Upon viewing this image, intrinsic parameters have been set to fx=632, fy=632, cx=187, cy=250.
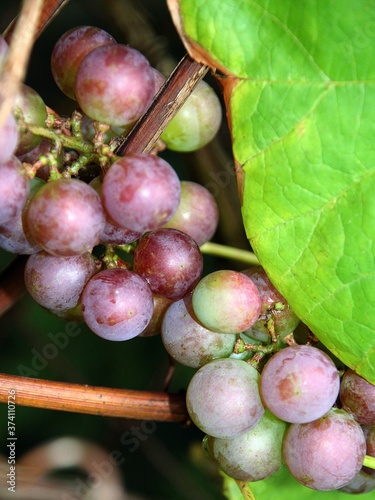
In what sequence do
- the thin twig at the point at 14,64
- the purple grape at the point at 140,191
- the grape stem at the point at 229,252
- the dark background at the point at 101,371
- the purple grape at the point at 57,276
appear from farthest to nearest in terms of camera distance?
the dark background at the point at 101,371, the grape stem at the point at 229,252, the purple grape at the point at 57,276, the purple grape at the point at 140,191, the thin twig at the point at 14,64

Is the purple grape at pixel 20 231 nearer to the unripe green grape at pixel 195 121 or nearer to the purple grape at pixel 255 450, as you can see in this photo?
the unripe green grape at pixel 195 121

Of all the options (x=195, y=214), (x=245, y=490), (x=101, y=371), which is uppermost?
(x=195, y=214)

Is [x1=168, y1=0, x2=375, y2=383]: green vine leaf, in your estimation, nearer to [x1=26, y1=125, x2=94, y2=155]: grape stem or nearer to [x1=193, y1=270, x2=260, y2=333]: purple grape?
[x1=193, y1=270, x2=260, y2=333]: purple grape

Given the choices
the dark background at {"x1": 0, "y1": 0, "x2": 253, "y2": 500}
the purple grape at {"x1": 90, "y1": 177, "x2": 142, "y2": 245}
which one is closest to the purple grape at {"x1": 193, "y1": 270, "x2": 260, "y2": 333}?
the purple grape at {"x1": 90, "y1": 177, "x2": 142, "y2": 245}

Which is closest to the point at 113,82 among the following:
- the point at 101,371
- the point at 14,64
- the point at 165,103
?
the point at 165,103

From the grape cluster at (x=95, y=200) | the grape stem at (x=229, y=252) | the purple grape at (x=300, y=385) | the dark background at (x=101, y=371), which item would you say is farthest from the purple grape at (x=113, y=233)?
the dark background at (x=101, y=371)

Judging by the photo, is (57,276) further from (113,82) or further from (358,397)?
(358,397)
